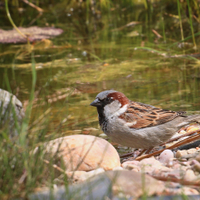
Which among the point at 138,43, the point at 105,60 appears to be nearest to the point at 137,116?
the point at 105,60

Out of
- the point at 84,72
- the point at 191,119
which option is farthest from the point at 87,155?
the point at 84,72

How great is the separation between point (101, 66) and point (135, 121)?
3204 millimetres

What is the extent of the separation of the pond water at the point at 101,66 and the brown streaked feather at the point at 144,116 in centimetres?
58

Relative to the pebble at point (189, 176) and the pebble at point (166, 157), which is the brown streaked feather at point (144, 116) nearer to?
the pebble at point (166, 157)

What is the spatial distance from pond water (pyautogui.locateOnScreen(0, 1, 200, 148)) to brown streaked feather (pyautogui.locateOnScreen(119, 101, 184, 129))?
1.92ft

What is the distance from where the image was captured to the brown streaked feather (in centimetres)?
327

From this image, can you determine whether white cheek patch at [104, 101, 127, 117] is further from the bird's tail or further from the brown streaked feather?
the bird's tail

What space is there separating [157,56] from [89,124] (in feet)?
9.98

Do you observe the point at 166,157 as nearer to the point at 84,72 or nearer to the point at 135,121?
the point at 135,121

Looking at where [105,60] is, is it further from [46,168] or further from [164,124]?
[46,168]

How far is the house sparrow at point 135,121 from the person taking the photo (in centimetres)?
322

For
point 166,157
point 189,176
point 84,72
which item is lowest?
point 166,157

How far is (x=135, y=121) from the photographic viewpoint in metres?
3.26

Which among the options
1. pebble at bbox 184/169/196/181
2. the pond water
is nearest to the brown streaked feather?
the pond water
